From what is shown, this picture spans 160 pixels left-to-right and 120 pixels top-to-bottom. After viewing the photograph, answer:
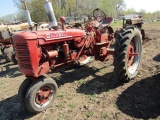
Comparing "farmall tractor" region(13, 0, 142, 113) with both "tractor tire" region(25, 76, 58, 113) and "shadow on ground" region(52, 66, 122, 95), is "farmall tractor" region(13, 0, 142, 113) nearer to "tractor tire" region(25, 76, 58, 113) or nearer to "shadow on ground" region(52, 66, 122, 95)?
"tractor tire" region(25, 76, 58, 113)

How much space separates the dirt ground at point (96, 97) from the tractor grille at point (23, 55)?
95cm

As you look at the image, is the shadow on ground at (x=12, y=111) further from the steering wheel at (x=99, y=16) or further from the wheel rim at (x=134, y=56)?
the steering wheel at (x=99, y=16)

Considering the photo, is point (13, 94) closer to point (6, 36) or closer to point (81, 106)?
point (81, 106)

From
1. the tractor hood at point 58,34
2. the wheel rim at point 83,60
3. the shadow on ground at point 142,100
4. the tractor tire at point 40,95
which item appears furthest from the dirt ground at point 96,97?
the tractor hood at point 58,34

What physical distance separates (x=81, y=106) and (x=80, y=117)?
357 millimetres

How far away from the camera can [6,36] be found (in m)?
8.79

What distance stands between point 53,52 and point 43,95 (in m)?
0.88

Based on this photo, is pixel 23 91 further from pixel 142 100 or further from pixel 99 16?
pixel 99 16

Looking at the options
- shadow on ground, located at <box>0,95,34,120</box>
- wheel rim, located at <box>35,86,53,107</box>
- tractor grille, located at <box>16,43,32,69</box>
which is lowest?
shadow on ground, located at <box>0,95,34,120</box>

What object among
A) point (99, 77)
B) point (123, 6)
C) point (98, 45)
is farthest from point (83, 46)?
point (123, 6)

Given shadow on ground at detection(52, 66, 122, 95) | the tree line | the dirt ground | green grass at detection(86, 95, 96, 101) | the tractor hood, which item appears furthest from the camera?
the tree line

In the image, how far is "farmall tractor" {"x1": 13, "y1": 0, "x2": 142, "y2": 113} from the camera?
342 centimetres

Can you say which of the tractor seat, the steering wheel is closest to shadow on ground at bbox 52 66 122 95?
the tractor seat

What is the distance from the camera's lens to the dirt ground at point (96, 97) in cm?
338
